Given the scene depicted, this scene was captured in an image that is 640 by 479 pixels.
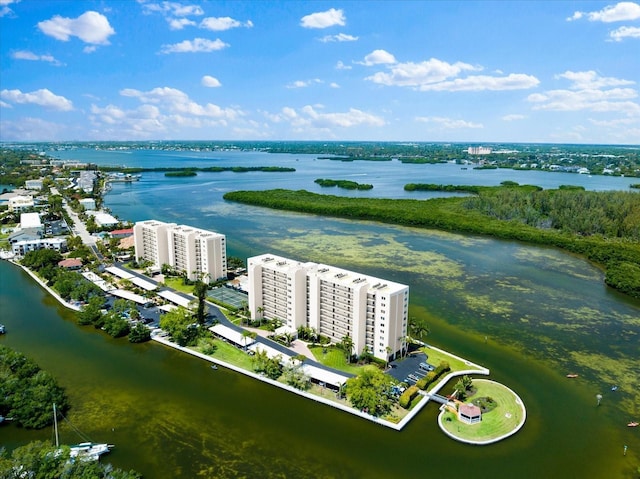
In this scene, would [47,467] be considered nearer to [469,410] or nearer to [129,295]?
[469,410]

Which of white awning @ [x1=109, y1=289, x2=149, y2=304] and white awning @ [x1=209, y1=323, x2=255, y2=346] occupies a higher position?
white awning @ [x1=109, y1=289, x2=149, y2=304]

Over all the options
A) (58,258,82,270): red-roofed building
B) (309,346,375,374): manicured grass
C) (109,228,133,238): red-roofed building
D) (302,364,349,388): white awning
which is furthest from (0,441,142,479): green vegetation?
(109,228,133,238): red-roofed building

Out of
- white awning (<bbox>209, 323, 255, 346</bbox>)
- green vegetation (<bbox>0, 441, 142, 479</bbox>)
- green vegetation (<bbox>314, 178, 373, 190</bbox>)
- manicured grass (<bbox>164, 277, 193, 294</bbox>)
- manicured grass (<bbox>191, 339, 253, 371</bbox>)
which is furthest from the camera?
green vegetation (<bbox>314, 178, 373, 190</bbox>)

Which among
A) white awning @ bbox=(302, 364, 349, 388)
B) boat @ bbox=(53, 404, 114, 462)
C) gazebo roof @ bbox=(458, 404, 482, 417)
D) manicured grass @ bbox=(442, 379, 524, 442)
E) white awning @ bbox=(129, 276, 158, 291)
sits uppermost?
white awning @ bbox=(129, 276, 158, 291)

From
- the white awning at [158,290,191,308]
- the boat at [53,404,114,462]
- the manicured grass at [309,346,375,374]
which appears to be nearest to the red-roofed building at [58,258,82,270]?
the white awning at [158,290,191,308]

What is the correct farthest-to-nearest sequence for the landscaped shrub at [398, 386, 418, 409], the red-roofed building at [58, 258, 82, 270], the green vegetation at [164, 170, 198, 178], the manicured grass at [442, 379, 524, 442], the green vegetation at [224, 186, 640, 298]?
the green vegetation at [164, 170, 198, 178], the green vegetation at [224, 186, 640, 298], the red-roofed building at [58, 258, 82, 270], the landscaped shrub at [398, 386, 418, 409], the manicured grass at [442, 379, 524, 442]

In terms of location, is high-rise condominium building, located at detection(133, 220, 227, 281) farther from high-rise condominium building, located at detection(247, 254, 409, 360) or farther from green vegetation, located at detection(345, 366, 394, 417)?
green vegetation, located at detection(345, 366, 394, 417)

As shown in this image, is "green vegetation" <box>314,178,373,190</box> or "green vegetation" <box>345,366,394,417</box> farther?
"green vegetation" <box>314,178,373,190</box>
